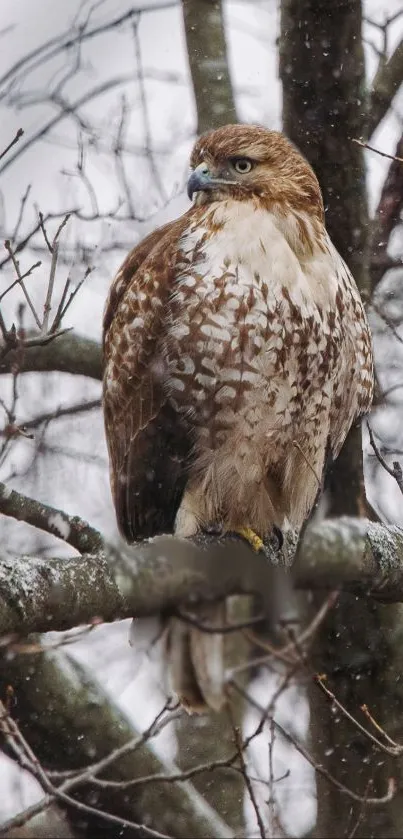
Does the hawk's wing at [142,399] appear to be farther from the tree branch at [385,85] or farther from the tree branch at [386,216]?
the tree branch at [385,85]

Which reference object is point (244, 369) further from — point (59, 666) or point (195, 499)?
point (59, 666)

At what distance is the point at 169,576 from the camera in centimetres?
345

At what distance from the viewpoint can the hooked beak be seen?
14.5 feet

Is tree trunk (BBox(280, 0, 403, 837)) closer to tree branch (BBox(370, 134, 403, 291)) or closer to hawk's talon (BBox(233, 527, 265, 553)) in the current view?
tree branch (BBox(370, 134, 403, 291))

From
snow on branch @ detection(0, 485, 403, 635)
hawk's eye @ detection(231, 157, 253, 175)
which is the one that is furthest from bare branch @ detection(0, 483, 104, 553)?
hawk's eye @ detection(231, 157, 253, 175)

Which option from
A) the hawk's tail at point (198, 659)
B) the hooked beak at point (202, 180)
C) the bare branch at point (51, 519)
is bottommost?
the hawk's tail at point (198, 659)

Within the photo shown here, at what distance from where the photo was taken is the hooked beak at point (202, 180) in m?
4.41

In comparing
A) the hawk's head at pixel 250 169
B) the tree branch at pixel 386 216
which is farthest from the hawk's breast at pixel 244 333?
the tree branch at pixel 386 216

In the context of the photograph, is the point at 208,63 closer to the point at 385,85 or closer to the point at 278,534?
the point at 385,85

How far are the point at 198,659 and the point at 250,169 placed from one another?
67.4 inches

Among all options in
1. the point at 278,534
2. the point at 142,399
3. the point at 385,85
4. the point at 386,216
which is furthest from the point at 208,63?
the point at 278,534

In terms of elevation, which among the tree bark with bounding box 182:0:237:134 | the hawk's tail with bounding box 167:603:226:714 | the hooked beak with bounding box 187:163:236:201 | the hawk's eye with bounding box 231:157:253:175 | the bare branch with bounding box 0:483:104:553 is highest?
the tree bark with bounding box 182:0:237:134

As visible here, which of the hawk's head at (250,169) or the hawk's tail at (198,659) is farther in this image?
the hawk's head at (250,169)

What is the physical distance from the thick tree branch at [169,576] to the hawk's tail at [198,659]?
66mm
